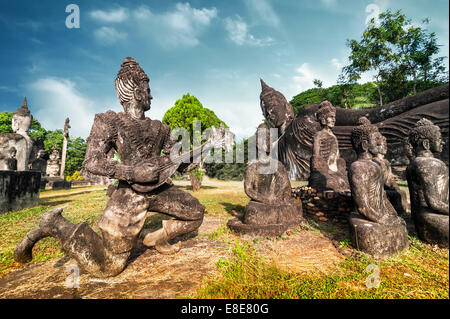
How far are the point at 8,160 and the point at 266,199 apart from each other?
916cm

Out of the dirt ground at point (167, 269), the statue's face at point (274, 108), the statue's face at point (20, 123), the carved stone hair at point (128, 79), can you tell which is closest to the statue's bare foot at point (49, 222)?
the dirt ground at point (167, 269)

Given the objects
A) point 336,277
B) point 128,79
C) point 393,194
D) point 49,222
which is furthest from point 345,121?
point 49,222

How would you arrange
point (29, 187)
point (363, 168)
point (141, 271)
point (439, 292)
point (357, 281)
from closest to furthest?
point (439, 292)
point (357, 281)
point (141, 271)
point (363, 168)
point (29, 187)

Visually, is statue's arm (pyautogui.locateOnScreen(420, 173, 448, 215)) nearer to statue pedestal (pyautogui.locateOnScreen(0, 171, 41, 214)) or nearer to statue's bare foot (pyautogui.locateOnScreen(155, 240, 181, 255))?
statue's bare foot (pyautogui.locateOnScreen(155, 240, 181, 255))

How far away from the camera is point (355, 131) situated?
11.3 feet

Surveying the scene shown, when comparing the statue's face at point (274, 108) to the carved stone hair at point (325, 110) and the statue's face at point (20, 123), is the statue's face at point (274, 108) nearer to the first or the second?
the carved stone hair at point (325, 110)

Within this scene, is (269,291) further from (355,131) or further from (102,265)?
(355,131)

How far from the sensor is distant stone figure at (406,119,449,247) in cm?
244

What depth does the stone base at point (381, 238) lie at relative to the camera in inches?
105

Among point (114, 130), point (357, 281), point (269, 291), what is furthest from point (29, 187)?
point (357, 281)

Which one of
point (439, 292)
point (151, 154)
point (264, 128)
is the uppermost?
point (264, 128)

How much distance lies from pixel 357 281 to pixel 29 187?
957 cm

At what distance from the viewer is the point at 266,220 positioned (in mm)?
4066

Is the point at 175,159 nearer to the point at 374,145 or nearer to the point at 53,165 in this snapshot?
the point at 374,145
